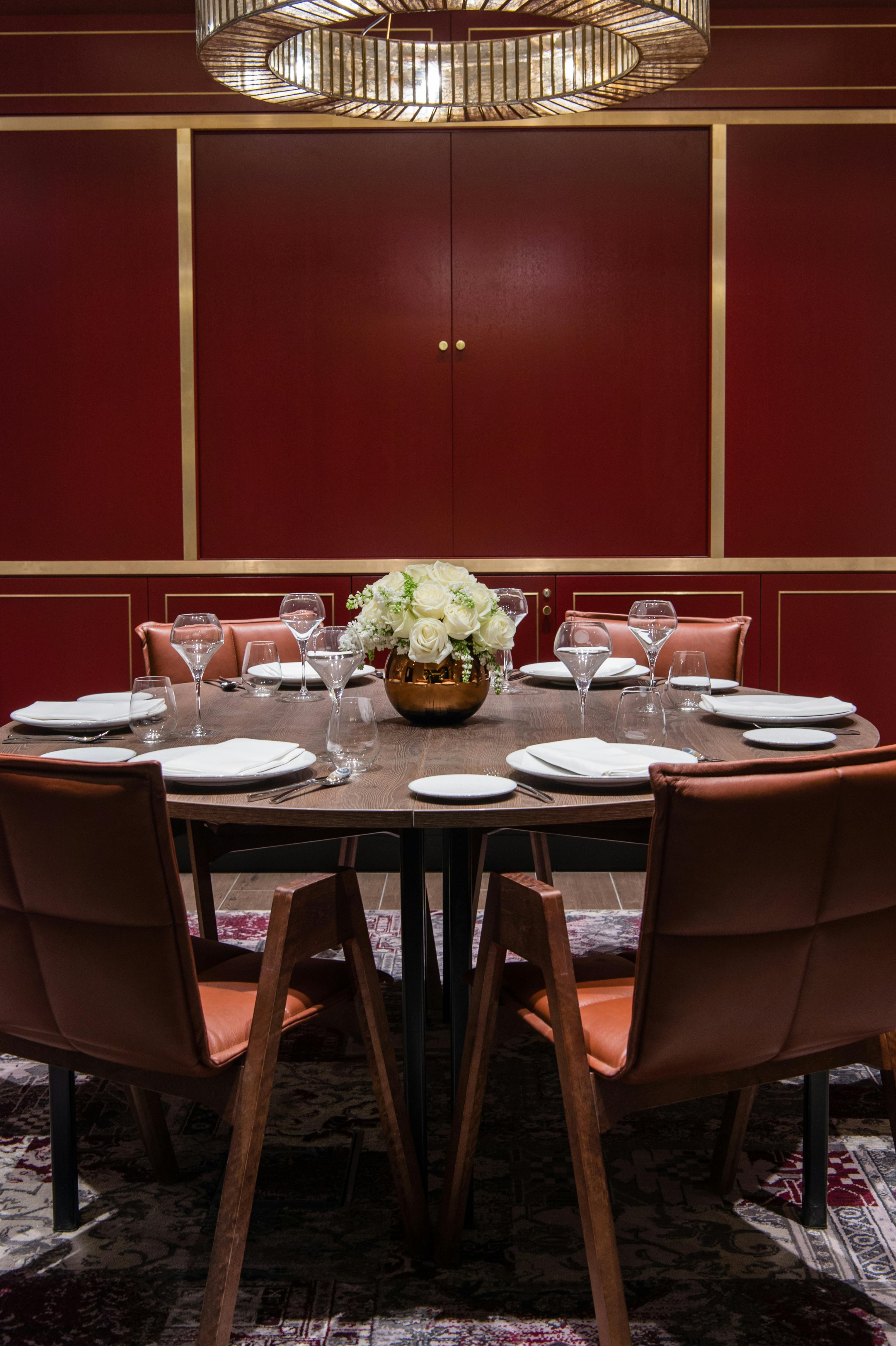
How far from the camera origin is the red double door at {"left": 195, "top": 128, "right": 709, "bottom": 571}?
3.97 m

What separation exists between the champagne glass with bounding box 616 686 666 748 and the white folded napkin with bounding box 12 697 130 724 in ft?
2.89

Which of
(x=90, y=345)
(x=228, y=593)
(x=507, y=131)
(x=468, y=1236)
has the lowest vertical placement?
(x=468, y=1236)

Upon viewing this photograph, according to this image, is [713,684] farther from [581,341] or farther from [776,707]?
[581,341]

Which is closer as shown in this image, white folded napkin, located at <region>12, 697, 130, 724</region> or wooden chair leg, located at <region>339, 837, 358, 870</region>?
white folded napkin, located at <region>12, 697, 130, 724</region>

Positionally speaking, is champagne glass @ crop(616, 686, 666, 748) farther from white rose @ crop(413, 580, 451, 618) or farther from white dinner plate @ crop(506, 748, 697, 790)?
white rose @ crop(413, 580, 451, 618)

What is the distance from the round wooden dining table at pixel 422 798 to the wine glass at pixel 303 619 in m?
0.05

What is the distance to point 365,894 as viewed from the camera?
→ 11.4ft

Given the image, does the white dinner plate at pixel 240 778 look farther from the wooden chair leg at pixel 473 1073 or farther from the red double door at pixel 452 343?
the red double door at pixel 452 343

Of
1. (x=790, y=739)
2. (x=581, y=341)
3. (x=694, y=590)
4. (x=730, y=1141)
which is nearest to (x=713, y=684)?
(x=790, y=739)

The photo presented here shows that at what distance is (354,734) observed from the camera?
62.7 inches

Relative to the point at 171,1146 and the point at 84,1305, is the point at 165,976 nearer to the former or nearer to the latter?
the point at 84,1305

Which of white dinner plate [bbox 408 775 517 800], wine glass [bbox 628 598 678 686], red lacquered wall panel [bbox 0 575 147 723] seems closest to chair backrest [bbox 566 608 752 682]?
wine glass [bbox 628 598 678 686]

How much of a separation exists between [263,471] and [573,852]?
177 cm

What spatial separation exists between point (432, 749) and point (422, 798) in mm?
343
